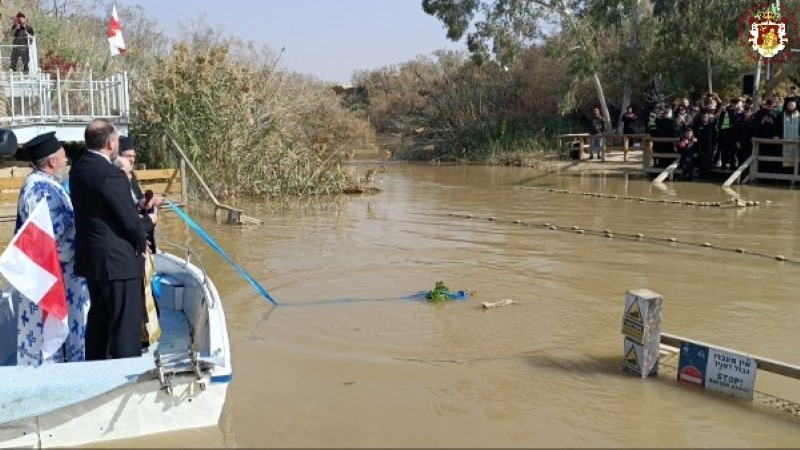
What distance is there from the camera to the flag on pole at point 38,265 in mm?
4855

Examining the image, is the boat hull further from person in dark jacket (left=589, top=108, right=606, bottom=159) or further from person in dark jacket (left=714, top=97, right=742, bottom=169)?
person in dark jacket (left=589, top=108, right=606, bottom=159)

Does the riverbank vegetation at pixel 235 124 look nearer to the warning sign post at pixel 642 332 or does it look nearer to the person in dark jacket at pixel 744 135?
the person in dark jacket at pixel 744 135

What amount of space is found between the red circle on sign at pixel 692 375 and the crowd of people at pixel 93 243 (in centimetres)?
362

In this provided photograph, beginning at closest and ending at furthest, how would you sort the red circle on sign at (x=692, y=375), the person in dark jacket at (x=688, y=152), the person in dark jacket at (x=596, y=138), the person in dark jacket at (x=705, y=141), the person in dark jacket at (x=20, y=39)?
the red circle on sign at (x=692, y=375), the person in dark jacket at (x=20, y=39), the person in dark jacket at (x=705, y=141), the person in dark jacket at (x=688, y=152), the person in dark jacket at (x=596, y=138)

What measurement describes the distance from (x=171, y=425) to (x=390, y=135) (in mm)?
29844

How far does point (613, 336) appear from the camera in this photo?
715 centimetres

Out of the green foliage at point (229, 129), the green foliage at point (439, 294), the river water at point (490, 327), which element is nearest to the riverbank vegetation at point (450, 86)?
the green foliage at point (229, 129)

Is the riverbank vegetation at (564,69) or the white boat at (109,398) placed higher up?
the riverbank vegetation at (564,69)

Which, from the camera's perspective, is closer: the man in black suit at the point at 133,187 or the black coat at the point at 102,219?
the black coat at the point at 102,219

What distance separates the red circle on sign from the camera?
582 cm

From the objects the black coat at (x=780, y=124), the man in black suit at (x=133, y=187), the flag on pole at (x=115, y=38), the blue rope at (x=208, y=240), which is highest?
the flag on pole at (x=115, y=38)

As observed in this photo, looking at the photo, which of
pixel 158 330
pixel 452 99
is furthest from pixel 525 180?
pixel 158 330

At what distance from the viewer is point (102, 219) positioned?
5023mm

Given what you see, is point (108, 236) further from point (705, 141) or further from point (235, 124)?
point (705, 141)
